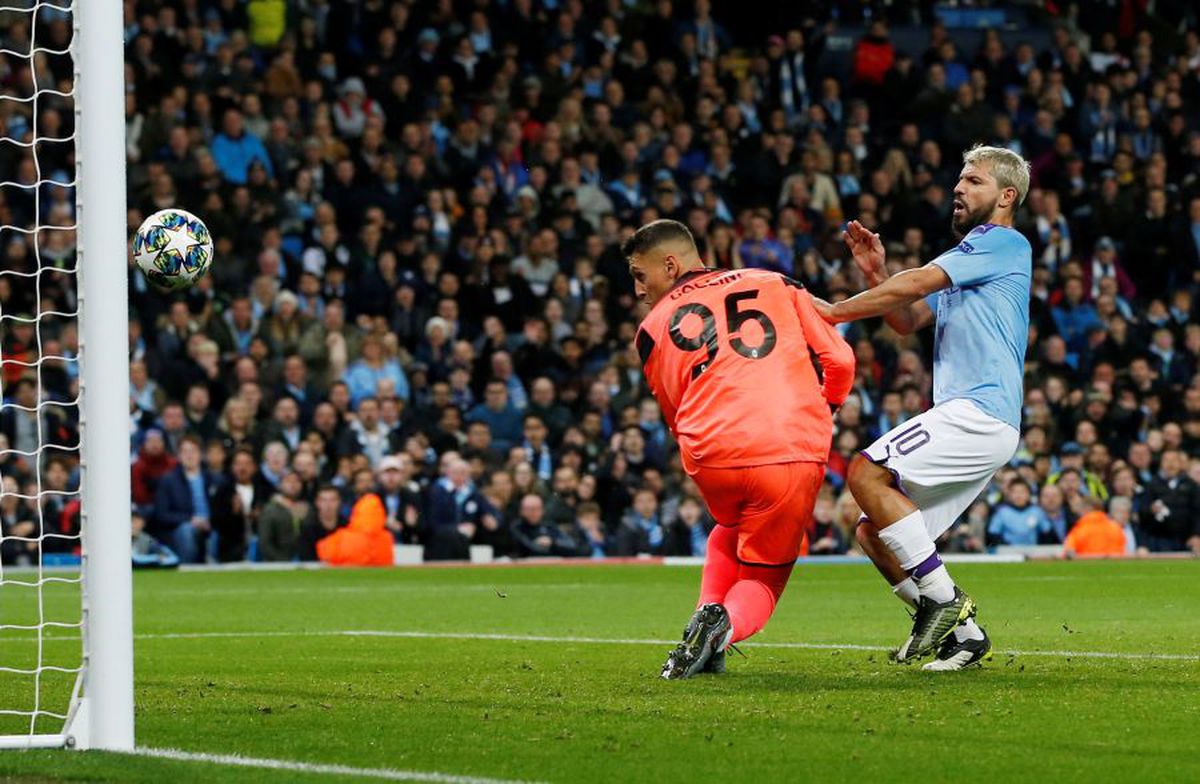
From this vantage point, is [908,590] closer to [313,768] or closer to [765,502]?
[765,502]

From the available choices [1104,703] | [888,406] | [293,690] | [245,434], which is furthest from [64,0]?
[1104,703]

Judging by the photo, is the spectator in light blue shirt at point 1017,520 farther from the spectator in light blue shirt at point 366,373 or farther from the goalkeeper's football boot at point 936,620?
the goalkeeper's football boot at point 936,620

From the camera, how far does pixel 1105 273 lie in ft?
84.0

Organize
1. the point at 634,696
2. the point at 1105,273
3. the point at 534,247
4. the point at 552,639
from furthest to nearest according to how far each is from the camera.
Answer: the point at 1105,273, the point at 534,247, the point at 552,639, the point at 634,696

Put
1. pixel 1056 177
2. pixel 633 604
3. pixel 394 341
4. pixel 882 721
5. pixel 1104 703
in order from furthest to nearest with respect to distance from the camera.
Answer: pixel 1056 177 < pixel 394 341 < pixel 633 604 < pixel 1104 703 < pixel 882 721

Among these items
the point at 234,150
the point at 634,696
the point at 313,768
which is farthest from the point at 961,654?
the point at 234,150

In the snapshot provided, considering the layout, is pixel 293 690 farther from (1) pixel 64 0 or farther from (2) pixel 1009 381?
(1) pixel 64 0

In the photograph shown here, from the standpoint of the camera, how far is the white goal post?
20.7 feet

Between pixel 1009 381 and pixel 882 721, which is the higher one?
pixel 1009 381

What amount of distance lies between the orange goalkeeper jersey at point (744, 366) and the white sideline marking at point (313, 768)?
2.93 metres

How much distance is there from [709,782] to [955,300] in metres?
3.67

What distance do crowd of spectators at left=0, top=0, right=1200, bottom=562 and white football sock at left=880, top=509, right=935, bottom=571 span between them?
12.7 meters

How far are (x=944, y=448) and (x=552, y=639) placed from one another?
3.32m

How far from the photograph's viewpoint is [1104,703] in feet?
23.9
